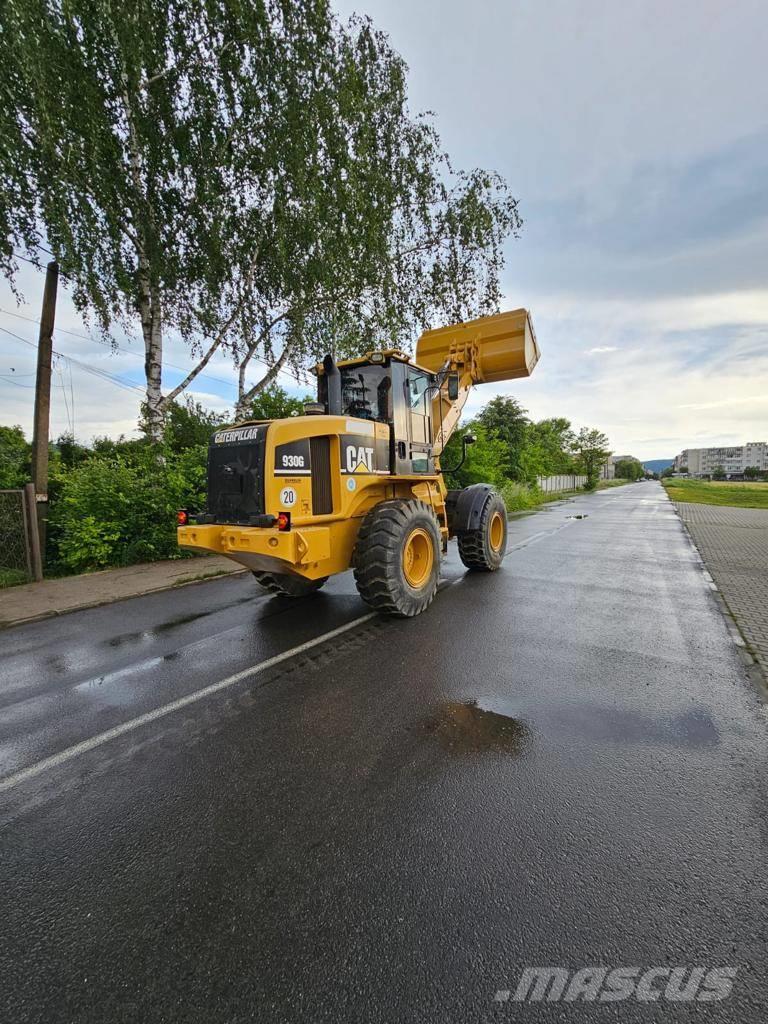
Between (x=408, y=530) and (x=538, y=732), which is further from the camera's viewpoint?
(x=408, y=530)

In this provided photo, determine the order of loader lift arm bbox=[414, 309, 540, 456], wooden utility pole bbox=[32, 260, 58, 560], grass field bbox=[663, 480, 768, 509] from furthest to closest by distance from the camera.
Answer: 1. grass field bbox=[663, 480, 768, 509]
2. wooden utility pole bbox=[32, 260, 58, 560]
3. loader lift arm bbox=[414, 309, 540, 456]

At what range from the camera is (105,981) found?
152 centimetres

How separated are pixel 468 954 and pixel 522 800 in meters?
0.89

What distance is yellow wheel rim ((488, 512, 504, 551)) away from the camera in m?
8.08

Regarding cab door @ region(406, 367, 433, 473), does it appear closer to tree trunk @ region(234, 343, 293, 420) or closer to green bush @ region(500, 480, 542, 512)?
tree trunk @ region(234, 343, 293, 420)

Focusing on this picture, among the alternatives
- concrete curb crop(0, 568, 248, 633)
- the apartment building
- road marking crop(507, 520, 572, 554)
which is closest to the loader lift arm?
road marking crop(507, 520, 572, 554)

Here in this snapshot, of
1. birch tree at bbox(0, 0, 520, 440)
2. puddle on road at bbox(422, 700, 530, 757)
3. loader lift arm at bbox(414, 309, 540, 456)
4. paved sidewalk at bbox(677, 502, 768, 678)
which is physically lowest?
paved sidewalk at bbox(677, 502, 768, 678)

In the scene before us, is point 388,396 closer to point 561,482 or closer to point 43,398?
point 43,398

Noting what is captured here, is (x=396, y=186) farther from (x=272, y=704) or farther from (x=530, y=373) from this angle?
(x=272, y=704)

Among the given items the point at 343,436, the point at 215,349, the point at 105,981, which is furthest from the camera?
the point at 215,349

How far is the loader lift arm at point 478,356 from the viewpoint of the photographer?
24.0 ft

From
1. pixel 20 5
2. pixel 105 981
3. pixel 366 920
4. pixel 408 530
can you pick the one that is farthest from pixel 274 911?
pixel 20 5

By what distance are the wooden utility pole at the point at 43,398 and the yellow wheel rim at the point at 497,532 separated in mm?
7814

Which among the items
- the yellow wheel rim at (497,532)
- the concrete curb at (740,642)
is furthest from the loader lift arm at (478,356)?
the concrete curb at (740,642)
